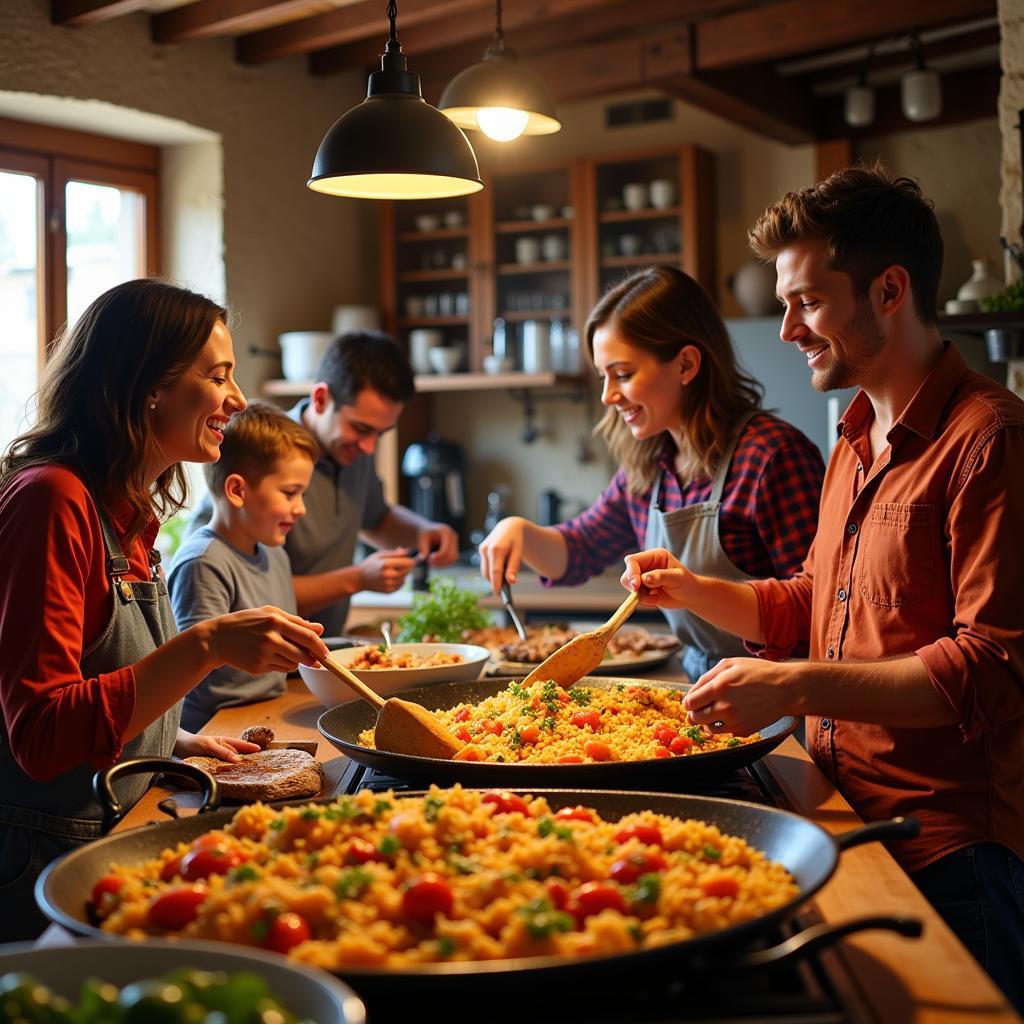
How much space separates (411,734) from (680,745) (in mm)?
380

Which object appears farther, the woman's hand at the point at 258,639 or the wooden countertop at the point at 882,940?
the woman's hand at the point at 258,639

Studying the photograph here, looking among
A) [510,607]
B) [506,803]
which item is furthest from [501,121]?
[506,803]

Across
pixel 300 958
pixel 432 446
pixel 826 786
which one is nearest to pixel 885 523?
pixel 826 786

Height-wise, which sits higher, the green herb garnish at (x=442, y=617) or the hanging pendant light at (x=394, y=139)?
the hanging pendant light at (x=394, y=139)

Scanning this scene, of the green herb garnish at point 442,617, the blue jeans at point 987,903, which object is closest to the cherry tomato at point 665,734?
the blue jeans at point 987,903

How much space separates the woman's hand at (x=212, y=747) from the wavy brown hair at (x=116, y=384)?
0.35m

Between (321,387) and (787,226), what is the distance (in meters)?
A: 1.82

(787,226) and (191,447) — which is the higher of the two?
(787,226)

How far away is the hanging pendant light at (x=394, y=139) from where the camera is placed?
6.70ft

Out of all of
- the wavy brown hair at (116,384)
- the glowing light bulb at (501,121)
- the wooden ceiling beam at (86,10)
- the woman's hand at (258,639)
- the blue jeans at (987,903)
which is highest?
the wooden ceiling beam at (86,10)

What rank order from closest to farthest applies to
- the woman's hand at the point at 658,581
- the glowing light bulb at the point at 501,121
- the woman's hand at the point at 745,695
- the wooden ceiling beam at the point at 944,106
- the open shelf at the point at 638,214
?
the woman's hand at the point at 745,695, the woman's hand at the point at 658,581, the glowing light bulb at the point at 501,121, the wooden ceiling beam at the point at 944,106, the open shelf at the point at 638,214

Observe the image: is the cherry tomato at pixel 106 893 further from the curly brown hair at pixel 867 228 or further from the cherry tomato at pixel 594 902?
the curly brown hair at pixel 867 228

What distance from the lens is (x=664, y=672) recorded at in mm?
2637

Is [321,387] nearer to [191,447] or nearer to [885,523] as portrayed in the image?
[191,447]
